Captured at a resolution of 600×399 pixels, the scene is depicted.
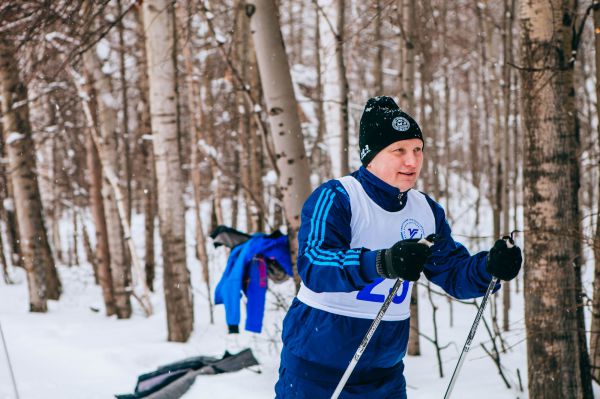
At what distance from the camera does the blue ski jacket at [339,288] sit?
7.59 feet

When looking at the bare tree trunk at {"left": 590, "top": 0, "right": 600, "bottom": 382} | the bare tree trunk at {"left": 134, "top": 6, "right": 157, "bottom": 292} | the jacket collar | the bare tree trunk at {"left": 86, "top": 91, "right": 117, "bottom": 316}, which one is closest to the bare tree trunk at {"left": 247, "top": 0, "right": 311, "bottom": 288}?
the bare tree trunk at {"left": 590, "top": 0, "right": 600, "bottom": 382}

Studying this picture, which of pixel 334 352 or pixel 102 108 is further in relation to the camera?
pixel 102 108

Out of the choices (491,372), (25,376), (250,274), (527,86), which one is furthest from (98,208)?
(527,86)

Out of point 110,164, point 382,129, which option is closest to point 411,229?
point 382,129

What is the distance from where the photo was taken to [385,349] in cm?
257

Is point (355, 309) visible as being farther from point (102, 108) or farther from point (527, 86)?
point (102, 108)

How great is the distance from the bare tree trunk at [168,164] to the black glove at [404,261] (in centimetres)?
571

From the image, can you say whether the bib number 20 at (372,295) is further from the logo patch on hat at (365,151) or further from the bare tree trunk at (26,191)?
the bare tree trunk at (26,191)

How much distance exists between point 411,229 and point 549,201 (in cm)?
138

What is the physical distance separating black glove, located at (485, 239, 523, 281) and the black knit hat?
22.8 inches

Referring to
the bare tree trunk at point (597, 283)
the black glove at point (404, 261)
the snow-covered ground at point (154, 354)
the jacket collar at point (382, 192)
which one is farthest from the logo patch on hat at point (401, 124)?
the snow-covered ground at point (154, 354)

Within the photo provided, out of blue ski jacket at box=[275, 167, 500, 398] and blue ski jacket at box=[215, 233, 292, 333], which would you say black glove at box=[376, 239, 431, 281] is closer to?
→ blue ski jacket at box=[275, 167, 500, 398]

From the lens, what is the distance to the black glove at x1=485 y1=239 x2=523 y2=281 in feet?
7.93

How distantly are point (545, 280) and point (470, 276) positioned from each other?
1.22 meters
